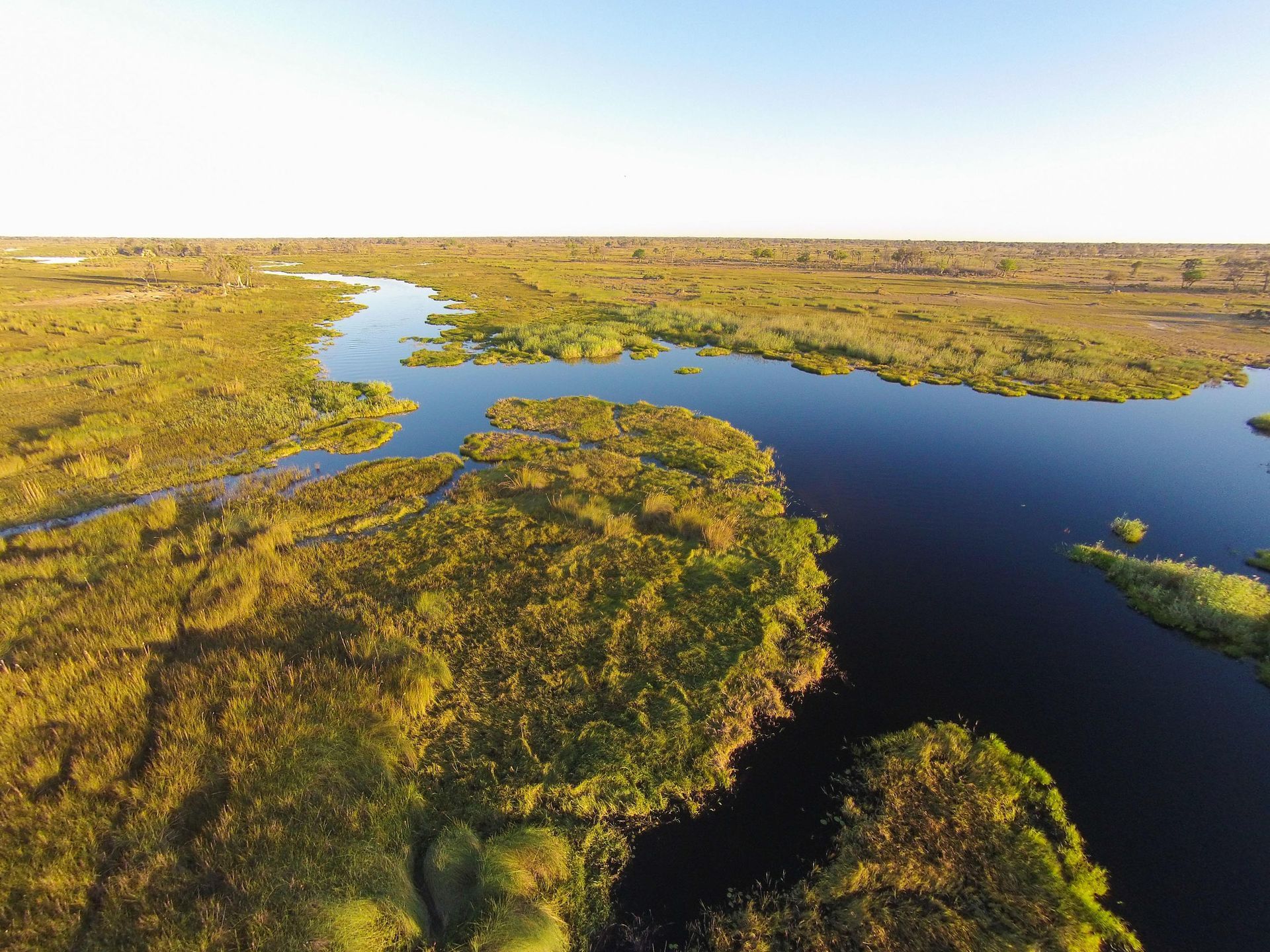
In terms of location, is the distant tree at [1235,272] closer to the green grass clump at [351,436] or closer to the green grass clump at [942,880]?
the green grass clump at [942,880]

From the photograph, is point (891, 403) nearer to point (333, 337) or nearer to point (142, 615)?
point (142, 615)

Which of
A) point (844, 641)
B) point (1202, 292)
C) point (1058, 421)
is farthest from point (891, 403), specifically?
point (1202, 292)

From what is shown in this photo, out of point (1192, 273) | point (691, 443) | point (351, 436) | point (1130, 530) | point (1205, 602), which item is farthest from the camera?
point (1192, 273)

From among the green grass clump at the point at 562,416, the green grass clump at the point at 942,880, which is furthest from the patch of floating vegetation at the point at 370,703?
the green grass clump at the point at 562,416

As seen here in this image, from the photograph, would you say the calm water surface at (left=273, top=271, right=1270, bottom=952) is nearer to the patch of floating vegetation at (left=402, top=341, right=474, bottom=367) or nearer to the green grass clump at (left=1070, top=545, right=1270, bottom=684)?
the green grass clump at (left=1070, top=545, right=1270, bottom=684)

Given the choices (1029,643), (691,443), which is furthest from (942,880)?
(691,443)

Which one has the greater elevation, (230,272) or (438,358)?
(230,272)

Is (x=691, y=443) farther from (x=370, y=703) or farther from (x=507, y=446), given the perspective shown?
(x=370, y=703)
